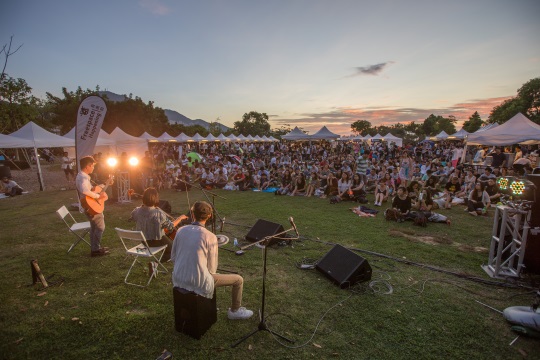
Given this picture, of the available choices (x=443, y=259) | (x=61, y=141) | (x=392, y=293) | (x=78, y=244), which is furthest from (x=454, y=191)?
(x=61, y=141)

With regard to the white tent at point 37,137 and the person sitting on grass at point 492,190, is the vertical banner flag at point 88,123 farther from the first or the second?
the person sitting on grass at point 492,190

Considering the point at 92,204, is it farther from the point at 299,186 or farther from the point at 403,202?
the point at 299,186

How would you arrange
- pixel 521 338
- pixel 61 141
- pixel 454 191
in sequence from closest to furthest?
pixel 521 338 < pixel 454 191 < pixel 61 141

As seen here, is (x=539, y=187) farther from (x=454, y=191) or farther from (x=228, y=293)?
(x=454, y=191)

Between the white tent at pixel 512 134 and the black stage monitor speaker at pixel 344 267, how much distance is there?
13.7 meters

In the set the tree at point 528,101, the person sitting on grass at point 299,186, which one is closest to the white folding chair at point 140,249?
the person sitting on grass at point 299,186

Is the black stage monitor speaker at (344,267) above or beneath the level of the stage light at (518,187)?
beneath

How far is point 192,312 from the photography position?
338 centimetres

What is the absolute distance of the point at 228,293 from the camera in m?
Answer: 4.68

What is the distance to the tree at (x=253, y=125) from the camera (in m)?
89.8

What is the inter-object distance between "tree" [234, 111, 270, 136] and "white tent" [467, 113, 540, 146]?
76488 mm

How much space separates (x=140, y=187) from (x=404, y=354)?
40.0 ft

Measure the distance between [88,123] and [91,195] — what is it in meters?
3.90

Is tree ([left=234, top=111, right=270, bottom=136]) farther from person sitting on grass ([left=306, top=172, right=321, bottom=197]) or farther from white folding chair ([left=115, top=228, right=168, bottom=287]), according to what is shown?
white folding chair ([left=115, top=228, right=168, bottom=287])
